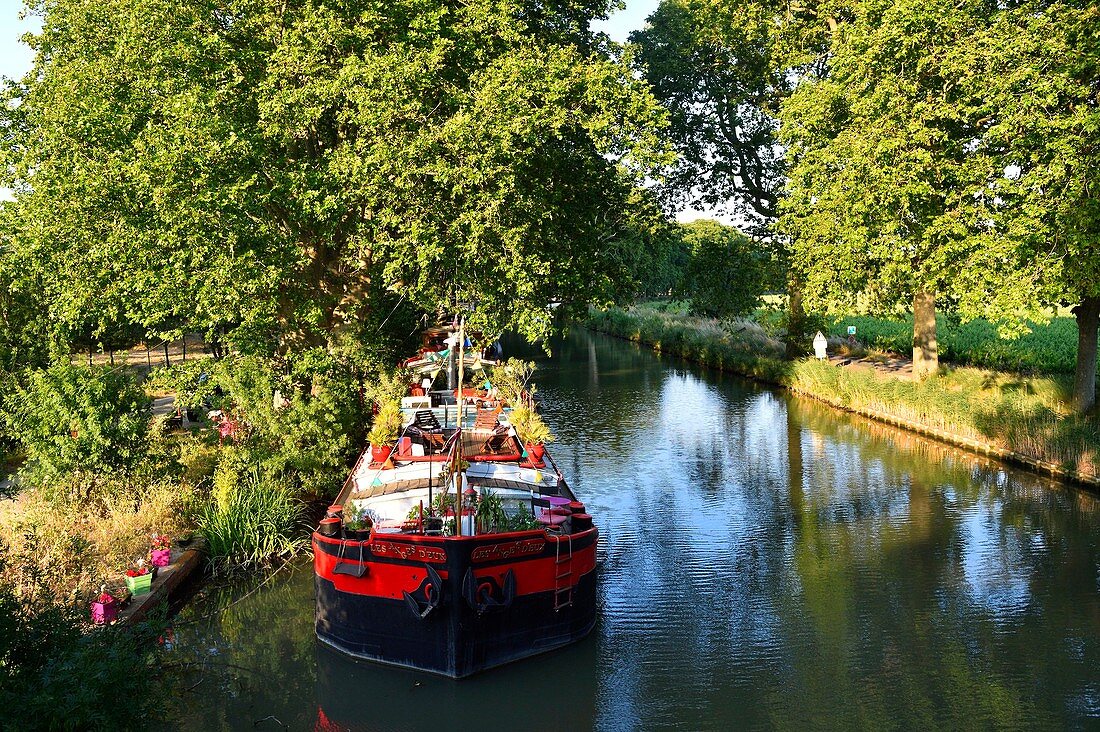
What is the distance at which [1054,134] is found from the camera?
19.2 metres

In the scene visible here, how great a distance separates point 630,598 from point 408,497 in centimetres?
396

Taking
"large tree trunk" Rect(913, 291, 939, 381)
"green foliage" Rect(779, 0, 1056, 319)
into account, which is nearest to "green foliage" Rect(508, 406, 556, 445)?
"green foliage" Rect(779, 0, 1056, 319)

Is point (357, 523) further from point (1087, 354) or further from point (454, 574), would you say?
point (1087, 354)

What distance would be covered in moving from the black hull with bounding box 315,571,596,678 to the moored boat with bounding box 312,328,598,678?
0.02 metres

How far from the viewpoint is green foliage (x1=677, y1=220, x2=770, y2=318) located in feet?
115

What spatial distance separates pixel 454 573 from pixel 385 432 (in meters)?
5.96

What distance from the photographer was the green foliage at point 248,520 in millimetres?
14898

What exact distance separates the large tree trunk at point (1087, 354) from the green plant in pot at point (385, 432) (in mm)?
16367

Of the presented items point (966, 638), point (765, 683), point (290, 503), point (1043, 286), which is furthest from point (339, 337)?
point (1043, 286)

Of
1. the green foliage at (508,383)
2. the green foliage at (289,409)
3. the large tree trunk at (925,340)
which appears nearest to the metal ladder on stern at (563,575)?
the green foliage at (289,409)

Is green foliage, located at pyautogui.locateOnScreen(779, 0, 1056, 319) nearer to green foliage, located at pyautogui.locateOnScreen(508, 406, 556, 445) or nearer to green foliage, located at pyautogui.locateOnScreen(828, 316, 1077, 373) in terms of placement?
green foliage, located at pyautogui.locateOnScreen(828, 316, 1077, 373)

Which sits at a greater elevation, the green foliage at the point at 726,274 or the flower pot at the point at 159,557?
the green foliage at the point at 726,274

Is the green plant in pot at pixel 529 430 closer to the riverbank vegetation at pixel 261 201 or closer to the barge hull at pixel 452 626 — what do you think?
the riverbank vegetation at pixel 261 201

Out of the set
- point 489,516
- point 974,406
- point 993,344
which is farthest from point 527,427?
point 993,344
